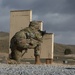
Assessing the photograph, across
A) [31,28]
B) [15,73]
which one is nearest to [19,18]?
[31,28]

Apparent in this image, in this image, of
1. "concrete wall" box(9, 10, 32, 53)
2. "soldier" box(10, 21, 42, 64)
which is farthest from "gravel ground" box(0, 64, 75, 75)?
"concrete wall" box(9, 10, 32, 53)

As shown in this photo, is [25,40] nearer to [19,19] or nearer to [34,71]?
[34,71]

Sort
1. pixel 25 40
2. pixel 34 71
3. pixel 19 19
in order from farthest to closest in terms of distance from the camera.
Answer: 1. pixel 19 19
2. pixel 25 40
3. pixel 34 71

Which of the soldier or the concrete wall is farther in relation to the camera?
the concrete wall

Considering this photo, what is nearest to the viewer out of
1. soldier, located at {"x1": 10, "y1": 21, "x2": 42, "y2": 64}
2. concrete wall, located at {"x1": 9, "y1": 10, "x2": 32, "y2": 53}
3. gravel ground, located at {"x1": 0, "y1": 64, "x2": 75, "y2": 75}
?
gravel ground, located at {"x1": 0, "y1": 64, "x2": 75, "y2": 75}

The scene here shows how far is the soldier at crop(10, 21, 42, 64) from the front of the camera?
15.0 meters

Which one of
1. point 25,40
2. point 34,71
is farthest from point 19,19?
point 34,71

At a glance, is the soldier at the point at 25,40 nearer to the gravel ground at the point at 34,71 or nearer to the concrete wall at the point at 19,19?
the gravel ground at the point at 34,71

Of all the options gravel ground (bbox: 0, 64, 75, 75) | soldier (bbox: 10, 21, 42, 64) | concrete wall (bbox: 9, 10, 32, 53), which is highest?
concrete wall (bbox: 9, 10, 32, 53)

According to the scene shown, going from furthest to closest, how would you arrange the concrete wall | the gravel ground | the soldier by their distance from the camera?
1. the concrete wall
2. the soldier
3. the gravel ground

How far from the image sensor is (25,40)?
49.4 ft

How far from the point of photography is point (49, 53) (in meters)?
27.1

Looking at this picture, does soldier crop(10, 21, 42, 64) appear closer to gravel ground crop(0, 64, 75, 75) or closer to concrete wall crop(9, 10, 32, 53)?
gravel ground crop(0, 64, 75, 75)

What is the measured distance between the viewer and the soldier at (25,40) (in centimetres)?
1504
